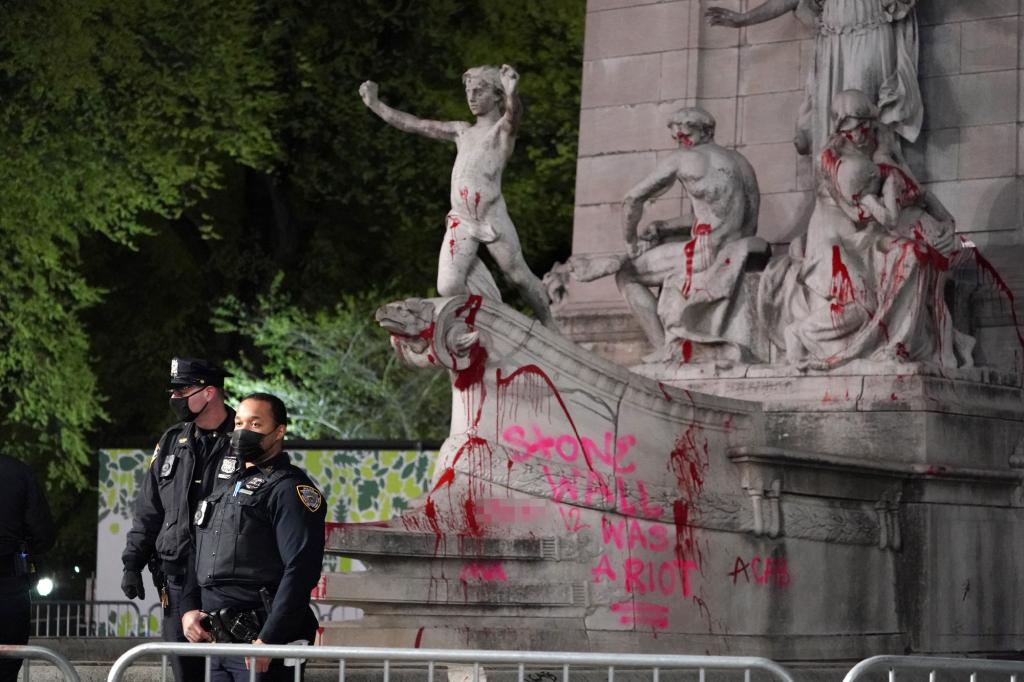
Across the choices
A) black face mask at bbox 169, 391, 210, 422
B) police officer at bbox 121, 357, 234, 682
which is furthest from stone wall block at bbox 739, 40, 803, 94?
black face mask at bbox 169, 391, 210, 422

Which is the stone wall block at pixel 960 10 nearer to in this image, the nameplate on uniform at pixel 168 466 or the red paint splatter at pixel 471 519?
the red paint splatter at pixel 471 519

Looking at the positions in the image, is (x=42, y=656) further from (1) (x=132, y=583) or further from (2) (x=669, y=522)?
(2) (x=669, y=522)

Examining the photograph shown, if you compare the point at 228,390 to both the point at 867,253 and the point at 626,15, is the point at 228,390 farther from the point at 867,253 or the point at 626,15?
the point at 867,253

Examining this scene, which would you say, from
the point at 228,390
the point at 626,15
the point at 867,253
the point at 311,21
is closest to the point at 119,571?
the point at 626,15

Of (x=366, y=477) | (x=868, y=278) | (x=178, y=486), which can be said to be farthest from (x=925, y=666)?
(x=366, y=477)

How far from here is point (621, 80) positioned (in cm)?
1744

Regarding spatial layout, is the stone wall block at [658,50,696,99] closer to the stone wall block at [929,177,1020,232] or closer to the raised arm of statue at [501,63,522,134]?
the stone wall block at [929,177,1020,232]

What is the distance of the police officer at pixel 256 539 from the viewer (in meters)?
7.82

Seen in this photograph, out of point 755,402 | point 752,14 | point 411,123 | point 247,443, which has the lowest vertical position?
point 247,443

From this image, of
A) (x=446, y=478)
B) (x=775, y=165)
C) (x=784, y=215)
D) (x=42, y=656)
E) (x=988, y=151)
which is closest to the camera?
(x=42, y=656)

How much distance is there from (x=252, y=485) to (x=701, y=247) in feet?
25.6

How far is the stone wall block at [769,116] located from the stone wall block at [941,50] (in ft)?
3.33

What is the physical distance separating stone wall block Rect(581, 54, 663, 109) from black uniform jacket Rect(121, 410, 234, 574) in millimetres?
8930

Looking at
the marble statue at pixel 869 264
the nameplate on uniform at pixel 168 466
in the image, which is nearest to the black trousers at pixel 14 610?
the nameplate on uniform at pixel 168 466
